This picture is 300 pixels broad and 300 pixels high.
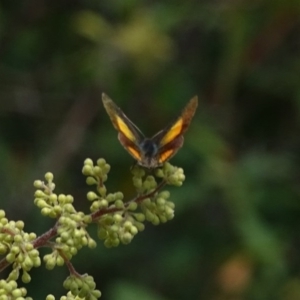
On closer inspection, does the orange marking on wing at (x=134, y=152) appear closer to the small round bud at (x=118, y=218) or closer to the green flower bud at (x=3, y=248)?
the small round bud at (x=118, y=218)

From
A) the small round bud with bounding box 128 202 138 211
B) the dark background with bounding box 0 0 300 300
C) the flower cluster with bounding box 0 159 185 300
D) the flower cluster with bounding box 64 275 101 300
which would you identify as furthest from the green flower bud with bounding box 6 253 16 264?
the dark background with bounding box 0 0 300 300

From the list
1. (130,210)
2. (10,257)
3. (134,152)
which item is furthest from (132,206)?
(10,257)

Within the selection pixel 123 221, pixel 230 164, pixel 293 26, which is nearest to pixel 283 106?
pixel 293 26

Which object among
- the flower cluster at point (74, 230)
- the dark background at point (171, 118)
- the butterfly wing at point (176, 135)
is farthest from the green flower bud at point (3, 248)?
the dark background at point (171, 118)

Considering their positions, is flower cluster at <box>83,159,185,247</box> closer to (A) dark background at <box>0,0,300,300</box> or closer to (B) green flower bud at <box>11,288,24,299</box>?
(B) green flower bud at <box>11,288,24,299</box>

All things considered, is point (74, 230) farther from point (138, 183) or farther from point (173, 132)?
point (173, 132)

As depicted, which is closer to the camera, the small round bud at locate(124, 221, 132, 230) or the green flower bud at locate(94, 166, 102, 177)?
the small round bud at locate(124, 221, 132, 230)
